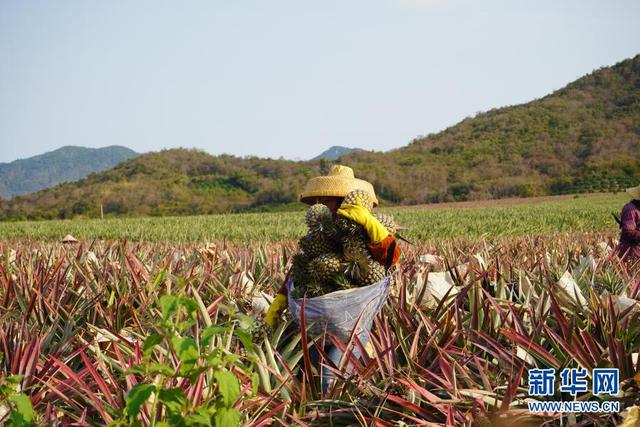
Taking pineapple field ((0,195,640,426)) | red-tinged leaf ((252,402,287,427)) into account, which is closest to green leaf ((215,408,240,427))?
pineapple field ((0,195,640,426))

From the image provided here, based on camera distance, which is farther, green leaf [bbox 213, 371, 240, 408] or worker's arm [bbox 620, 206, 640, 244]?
worker's arm [bbox 620, 206, 640, 244]

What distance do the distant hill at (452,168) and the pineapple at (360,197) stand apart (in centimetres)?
5256

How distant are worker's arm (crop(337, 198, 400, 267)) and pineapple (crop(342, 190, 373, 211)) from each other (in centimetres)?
2

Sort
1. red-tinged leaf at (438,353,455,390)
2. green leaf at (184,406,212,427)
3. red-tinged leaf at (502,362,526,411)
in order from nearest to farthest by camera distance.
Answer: green leaf at (184,406,212,427)
red-tinged leaf at (502,362,526,411)
red-tinged leaf at (438,353,455,390)

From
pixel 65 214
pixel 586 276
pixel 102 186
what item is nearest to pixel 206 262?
pixel 586 276

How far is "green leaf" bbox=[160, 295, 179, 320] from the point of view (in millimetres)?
1470

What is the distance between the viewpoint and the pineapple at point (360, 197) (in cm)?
256

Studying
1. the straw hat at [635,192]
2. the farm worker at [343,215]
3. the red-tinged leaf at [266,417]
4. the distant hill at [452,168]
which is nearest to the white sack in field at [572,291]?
the farm worker at [343,215]

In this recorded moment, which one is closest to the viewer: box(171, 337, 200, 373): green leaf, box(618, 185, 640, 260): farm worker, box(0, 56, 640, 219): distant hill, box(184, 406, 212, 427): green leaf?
box(171, 337, 200, 373): green leaf

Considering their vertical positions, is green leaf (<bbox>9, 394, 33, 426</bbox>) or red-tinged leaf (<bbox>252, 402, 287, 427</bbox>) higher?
green leaf (<bbox>9, 394, 33, 426</bbox>)

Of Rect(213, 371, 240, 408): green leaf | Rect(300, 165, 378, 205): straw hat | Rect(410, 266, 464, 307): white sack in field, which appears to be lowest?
Rect(410, 266, 464, 307): white sack in field

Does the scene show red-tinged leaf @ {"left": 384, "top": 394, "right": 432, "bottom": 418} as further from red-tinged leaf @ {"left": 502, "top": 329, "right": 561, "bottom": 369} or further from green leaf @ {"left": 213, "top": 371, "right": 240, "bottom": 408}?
green leaf @ {"left": 213, "top": 371, "right": 240, "bottom": 408}

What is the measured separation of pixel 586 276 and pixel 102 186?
76.1m

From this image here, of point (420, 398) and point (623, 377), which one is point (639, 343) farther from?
point (420, 398)
